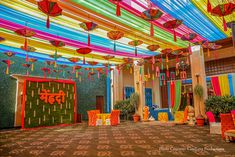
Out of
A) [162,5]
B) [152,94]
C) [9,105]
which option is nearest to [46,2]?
[162,5]

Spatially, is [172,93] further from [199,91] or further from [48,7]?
[48,7]

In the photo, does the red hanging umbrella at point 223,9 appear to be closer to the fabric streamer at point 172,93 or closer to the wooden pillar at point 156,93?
the fabric streamer at point 172,93

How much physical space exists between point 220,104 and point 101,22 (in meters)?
6.15

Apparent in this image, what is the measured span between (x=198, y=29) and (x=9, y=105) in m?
9.35

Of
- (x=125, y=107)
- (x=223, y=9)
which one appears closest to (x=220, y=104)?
(x=223, y=9)

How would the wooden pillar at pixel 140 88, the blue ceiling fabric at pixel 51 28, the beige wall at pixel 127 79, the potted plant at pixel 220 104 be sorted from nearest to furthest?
the blue ceiling fabric at pixel 51 28 < the potted plant at pixel 220 104 < the wooden pillar at pixel 140 88 < the beige wall at pixel 127 79

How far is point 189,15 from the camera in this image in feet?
17.8

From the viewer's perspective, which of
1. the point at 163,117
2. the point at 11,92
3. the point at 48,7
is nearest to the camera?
the point at 48,7

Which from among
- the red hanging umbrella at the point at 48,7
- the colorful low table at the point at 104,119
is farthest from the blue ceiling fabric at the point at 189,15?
the colorful low table at the point at 104,119

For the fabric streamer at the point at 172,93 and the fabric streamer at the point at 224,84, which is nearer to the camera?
the fabric streamer at the point at 224,84

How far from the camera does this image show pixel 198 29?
6.60 meters

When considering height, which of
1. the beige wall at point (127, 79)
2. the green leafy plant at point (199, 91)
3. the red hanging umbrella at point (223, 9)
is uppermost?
the red hanging umbrella at point (223, 9)

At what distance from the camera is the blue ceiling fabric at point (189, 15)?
4.77 m

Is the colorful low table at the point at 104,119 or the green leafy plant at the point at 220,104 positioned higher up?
the green leafy plant at the point at 220,104
